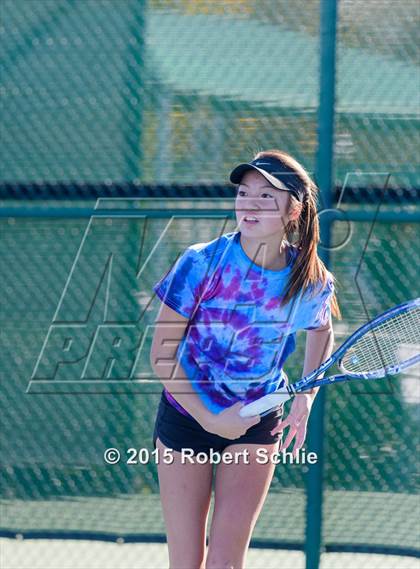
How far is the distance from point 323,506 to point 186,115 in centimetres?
145

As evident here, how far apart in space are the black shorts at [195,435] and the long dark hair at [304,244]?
13.5 inches

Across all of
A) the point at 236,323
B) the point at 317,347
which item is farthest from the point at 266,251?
the point at 317,347

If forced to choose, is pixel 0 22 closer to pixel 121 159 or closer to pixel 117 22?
pixel 117 22

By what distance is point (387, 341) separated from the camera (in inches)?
118

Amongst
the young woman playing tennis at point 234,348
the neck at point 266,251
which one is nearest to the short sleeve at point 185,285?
the young woman playing tennis at point 234,348

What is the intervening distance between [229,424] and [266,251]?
467 mm

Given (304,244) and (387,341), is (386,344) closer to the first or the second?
(387,341)

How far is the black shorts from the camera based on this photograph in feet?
8.20

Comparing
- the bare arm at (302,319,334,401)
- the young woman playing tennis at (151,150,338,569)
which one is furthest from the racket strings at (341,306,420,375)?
the young woman playing tennis at (151,150,338,569)

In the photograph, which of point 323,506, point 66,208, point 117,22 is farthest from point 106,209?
point 323,506

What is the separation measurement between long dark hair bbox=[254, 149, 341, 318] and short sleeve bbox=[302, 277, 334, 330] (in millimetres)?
25

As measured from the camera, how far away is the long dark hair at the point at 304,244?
8.36 feet

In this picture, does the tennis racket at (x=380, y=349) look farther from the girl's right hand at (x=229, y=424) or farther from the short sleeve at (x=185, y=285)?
the short sleeve at (x=185, y=285)

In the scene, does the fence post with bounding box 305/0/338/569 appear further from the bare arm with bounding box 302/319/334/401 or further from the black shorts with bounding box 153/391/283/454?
the black shorts with bounding box 153/391/283/454
